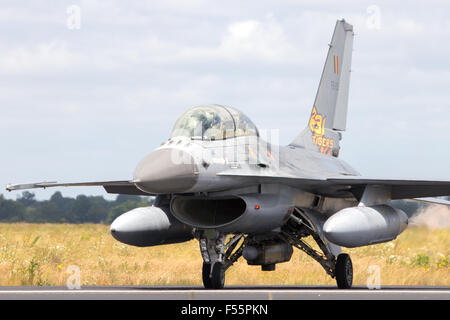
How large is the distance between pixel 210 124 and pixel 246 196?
1678mm

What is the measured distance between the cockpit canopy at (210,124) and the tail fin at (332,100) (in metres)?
4.60

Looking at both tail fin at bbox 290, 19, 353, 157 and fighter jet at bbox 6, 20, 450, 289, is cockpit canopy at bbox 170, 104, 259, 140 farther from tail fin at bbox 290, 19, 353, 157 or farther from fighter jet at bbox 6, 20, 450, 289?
tail fin at bbox 290, 19, 353, 157

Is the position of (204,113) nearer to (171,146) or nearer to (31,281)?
(171,146)

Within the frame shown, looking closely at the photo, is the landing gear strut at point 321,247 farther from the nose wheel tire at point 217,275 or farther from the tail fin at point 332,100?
the tail fin at point 332,100

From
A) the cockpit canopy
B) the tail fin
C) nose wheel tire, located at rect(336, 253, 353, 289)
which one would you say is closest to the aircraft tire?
the cockpit canopy

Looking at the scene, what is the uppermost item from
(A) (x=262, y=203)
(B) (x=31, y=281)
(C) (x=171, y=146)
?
(C) (x=171, y=146)

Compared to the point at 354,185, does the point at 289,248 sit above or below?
below

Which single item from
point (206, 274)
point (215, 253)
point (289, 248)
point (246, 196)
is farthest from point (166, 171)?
point (289, 248)

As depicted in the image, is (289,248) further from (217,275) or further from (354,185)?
(217,275)

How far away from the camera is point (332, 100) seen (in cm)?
2347

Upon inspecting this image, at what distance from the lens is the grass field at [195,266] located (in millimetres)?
23844
